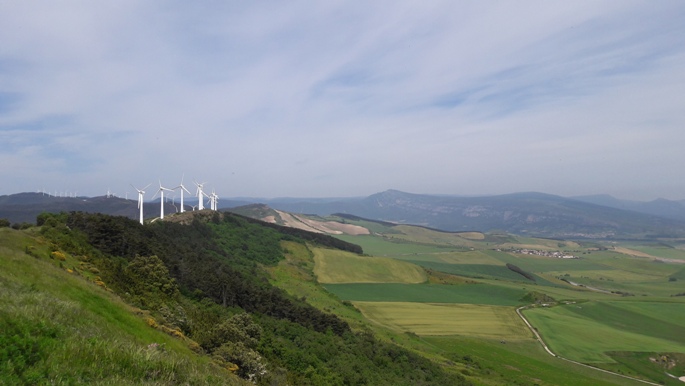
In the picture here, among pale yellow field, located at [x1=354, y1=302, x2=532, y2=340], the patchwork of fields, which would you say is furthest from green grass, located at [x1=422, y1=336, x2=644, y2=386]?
pale yellow field, located at [x1=354, y1=302, x2=532, y2=340]

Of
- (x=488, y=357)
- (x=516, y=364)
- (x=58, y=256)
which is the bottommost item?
(x=516, y=364)

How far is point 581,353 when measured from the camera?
66.3 meters

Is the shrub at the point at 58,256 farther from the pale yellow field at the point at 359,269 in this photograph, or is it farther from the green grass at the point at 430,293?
the pale yellow field at the point at 359,269

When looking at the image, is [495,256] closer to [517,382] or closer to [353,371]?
[517,382]

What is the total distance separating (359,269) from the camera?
125 m

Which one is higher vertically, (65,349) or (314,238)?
(65,349)

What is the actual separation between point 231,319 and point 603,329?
82.3 m

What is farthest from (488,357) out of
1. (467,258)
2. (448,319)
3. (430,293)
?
(467,258)

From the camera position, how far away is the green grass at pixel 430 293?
97.3 m

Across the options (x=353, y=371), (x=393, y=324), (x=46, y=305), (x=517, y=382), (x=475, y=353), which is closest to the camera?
(x=46, y=305)

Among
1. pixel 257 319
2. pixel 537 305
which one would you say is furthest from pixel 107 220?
pixel 537 305

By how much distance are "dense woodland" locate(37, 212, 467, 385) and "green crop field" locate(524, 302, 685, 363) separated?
3550 centimetres

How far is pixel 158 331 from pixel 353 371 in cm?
A: 1971

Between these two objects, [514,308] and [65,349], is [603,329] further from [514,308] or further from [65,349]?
[65,349]
